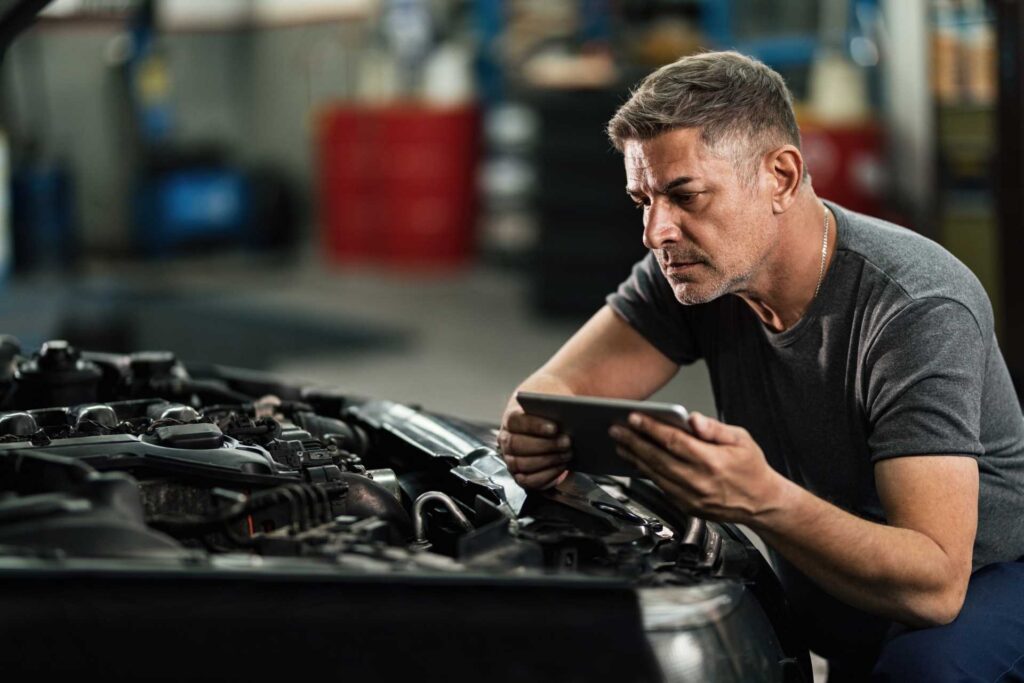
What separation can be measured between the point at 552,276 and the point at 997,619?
17.0 feet

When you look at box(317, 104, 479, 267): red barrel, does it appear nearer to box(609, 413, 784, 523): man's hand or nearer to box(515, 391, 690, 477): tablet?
box(515, 391, 690, 477): tablet

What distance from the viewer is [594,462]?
65.2 inches

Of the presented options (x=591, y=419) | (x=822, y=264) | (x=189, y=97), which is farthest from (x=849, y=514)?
(x=189, y=97)

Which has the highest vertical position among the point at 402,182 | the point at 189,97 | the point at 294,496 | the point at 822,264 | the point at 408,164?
the point at 189,97

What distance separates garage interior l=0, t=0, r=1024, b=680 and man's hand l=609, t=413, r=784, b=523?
3.36 meters

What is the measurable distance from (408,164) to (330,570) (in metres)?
7.51

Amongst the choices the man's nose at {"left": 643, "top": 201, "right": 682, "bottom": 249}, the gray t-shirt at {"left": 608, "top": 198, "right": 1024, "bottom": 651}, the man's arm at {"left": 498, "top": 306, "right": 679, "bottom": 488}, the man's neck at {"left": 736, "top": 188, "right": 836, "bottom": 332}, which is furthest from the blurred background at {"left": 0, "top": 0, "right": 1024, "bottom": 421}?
the man's nose at {"left": 643, "top": 201, "right": 682, "bottom": 249}

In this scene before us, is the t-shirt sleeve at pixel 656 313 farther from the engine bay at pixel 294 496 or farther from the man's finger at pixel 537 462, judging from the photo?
the man's finger at pixel 537 462

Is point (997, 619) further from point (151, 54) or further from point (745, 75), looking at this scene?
point (151, 54)

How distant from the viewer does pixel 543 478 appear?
5.71ft

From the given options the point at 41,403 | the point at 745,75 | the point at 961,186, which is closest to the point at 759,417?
the point at 745,75

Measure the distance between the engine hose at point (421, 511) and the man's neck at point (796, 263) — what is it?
50 centimetres

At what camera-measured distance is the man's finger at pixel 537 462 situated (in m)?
1.71

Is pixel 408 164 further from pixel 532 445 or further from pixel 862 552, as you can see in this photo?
pixel 862 552
